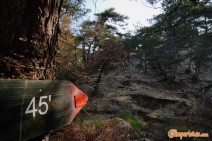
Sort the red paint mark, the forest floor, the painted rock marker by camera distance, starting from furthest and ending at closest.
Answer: the forest floor, the red paint mark, the painted rock marker

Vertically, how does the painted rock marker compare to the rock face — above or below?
above

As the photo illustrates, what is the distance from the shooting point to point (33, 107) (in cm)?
143

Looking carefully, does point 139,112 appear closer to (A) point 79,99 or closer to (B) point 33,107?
(A) point 79,99

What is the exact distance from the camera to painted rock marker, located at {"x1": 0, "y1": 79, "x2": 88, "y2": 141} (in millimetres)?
1235

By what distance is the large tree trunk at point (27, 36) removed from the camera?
5.05 feet

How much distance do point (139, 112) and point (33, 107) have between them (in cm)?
1753

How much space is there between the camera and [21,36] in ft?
5.21

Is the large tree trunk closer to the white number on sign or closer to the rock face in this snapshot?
the white number on sign

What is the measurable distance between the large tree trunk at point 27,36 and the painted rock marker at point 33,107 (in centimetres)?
17

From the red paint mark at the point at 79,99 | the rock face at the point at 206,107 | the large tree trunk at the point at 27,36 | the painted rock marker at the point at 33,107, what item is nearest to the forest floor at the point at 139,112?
the rock face at the point at 206,107

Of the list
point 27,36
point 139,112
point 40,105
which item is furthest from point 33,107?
point 139,112

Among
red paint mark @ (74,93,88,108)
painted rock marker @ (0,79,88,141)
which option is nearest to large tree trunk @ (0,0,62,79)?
painted rock marker @ (0,79,88,141)

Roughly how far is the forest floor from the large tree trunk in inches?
226

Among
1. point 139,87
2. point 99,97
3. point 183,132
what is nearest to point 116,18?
point 139,87
